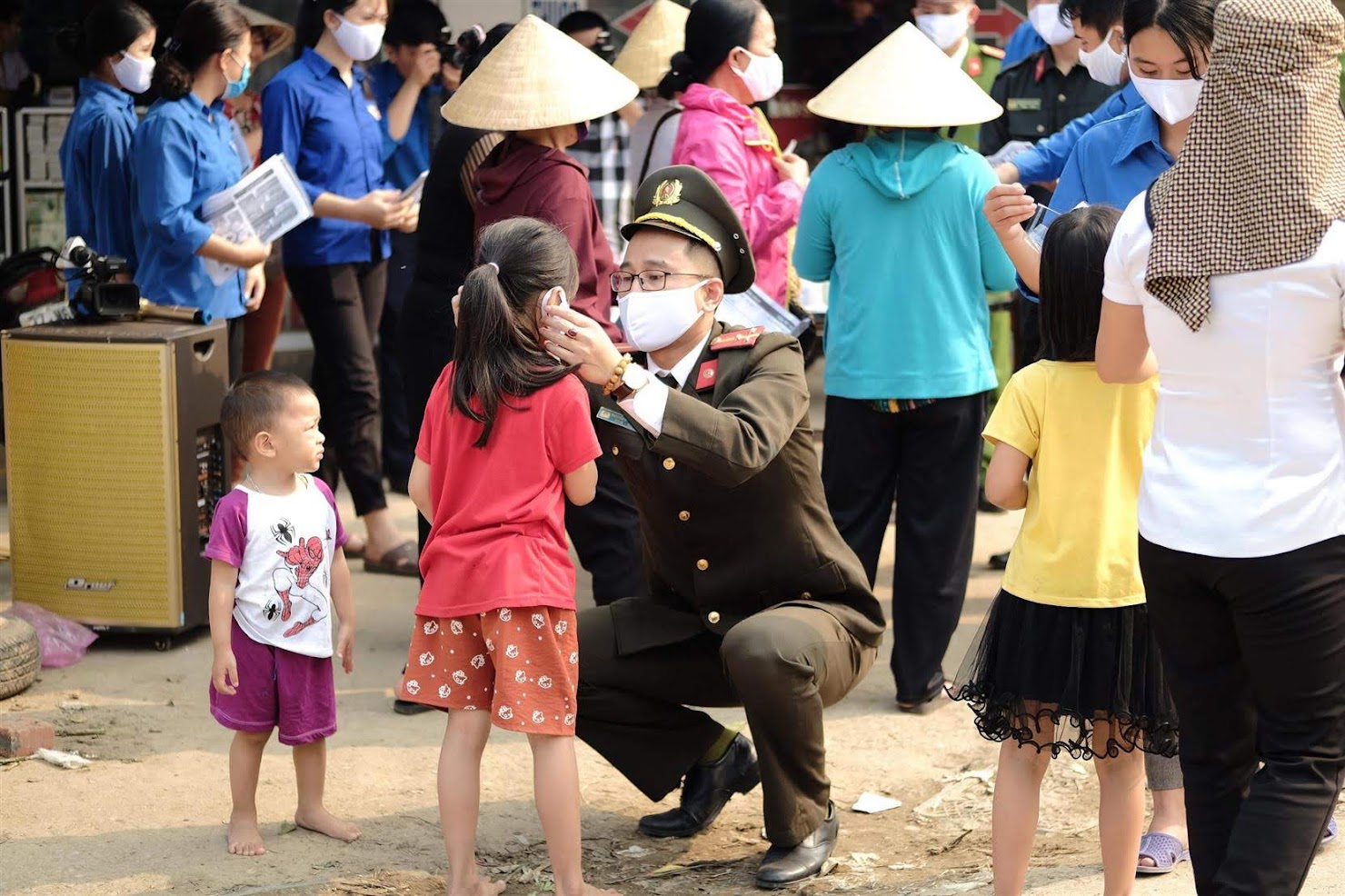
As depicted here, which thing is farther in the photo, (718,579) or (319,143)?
(319,143)

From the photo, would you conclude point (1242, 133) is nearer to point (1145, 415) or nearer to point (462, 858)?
point (1145, 415)

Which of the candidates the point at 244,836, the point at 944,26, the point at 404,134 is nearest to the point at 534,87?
the point at 244,836

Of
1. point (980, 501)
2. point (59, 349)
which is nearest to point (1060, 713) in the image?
point (59, 349)

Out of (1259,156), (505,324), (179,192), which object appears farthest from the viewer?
(179,192)

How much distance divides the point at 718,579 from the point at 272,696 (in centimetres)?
103

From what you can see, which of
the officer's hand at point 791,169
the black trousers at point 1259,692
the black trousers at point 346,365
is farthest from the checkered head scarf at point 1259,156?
the black trousers at point 346,365

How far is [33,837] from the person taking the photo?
3.95 m

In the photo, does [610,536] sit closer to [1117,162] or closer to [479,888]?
[479,888]

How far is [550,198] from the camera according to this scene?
4.52 metres

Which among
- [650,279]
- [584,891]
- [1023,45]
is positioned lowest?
[584,891]

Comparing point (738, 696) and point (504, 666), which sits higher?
point (504, 666)

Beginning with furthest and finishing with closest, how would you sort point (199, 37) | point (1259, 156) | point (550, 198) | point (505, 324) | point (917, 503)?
point (199, 37) < point (917, 503) < point (550, 198) < point (505, 324) < point (1259, 156)

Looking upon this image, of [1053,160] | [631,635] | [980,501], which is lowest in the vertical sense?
[980,501]

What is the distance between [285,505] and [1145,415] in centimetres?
188
